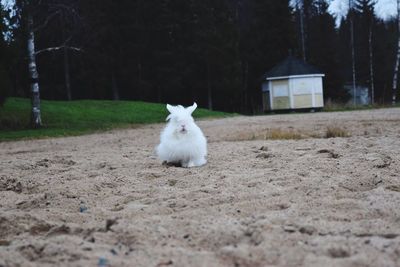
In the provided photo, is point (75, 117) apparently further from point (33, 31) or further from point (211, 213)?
point (211, 213)

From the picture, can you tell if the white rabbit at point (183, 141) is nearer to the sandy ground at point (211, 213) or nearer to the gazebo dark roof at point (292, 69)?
the sandy ground at point (211, 213)

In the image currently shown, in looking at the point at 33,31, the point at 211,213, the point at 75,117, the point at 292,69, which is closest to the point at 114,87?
the point at 292,69

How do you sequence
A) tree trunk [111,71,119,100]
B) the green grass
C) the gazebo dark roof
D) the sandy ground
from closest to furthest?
the sandy ground → the green grass → the gazebo dark roof → tree trunk [111,71,119,100]

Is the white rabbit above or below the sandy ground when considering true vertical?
above

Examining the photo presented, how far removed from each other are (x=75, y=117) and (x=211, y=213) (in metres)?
20.2

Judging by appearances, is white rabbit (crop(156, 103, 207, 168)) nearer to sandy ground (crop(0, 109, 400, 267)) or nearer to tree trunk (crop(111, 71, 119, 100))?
sandy ground (crop(0, 109, 400, 267))

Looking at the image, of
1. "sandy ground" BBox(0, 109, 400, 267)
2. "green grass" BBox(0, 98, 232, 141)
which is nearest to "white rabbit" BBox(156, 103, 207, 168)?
"sandy ground" BBox(0, 109, 400, 267)

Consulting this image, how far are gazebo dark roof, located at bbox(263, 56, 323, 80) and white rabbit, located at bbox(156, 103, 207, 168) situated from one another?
91.9ft

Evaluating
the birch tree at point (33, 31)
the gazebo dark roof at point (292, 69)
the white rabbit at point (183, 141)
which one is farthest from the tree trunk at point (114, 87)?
the white rabbit at point (183, 141)

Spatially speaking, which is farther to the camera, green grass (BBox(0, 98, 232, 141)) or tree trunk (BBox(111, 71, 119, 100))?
tree trunk (BBox(111, 71, 119, 100))

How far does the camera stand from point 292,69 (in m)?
34.2

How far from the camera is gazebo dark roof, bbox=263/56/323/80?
33969mm

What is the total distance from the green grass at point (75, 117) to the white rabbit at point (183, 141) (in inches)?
414

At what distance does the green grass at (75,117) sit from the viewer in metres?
17.9
